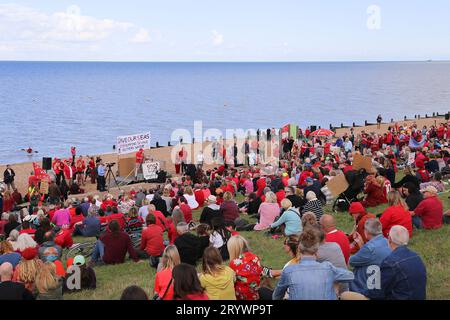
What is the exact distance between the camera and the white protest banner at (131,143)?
24.4m

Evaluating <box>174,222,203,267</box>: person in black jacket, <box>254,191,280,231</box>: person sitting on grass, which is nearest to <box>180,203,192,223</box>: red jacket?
<box>254,191,280,231</box>: person sitting on grass

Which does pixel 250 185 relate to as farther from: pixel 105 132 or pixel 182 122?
pixel 182 122

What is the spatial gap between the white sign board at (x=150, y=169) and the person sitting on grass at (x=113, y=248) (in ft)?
45.3

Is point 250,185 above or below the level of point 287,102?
below

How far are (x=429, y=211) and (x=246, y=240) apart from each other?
4.43 meters

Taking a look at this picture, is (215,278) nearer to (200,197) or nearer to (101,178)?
(200,197)

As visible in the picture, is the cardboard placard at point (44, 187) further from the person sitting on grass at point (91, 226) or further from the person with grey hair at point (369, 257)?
the person with grey hair at point (369, 257)

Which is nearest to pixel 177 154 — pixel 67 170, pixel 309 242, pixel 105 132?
pixel 67 170

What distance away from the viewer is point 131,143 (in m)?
24.8

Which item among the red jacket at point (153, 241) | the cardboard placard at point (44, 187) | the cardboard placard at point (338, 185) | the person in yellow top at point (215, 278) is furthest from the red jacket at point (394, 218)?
the cardboard placard at point (44, 187)

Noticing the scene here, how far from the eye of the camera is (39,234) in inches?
456

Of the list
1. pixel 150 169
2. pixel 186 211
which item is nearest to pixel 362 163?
pixel 186 211

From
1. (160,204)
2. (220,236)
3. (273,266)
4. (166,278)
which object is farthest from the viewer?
(160,204)
